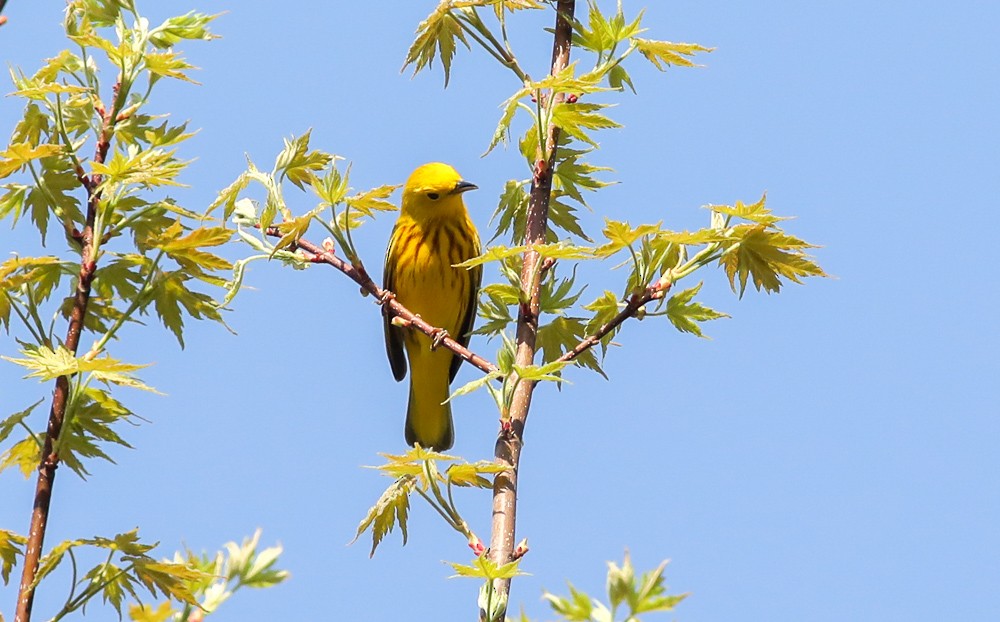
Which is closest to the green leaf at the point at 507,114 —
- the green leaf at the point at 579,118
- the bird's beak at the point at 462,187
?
the green leaf at the point at 579,118

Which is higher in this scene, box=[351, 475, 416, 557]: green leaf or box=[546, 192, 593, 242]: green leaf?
box=[546, 192, 593, 242]: green leaf

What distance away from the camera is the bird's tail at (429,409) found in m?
6.57

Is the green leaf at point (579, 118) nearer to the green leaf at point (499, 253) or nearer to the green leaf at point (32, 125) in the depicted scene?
the green leaf at point (499, 253)

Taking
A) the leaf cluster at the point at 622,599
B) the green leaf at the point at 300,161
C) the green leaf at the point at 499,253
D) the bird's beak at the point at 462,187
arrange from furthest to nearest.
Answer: the bird's beak at the point at 462,187
the green leaf at the point at 300,161
the green leaf at the point at 499,253
the leaf cluster at the point at 622,599

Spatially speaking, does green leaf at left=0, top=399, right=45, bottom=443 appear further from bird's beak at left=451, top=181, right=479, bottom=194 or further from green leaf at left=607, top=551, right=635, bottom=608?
bird's beak at left=451, top=181, right=479, bottom=194

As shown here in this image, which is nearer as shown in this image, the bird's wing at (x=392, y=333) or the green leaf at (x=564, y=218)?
the green leaf at (x=564, y=218)

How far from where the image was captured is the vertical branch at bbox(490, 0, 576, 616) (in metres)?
2.57

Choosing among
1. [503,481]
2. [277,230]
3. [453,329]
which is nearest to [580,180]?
[277,230]

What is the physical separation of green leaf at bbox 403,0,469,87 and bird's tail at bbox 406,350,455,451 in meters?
3.12

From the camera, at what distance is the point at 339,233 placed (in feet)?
10.2

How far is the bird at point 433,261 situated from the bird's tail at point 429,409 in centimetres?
7

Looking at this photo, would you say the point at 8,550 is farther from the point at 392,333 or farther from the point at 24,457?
the point at 392,333

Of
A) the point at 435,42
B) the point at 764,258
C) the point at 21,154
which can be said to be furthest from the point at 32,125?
the point at 764,258

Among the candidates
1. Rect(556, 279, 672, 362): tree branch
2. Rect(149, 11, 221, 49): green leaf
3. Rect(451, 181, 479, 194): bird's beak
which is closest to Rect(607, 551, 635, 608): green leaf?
Rect(556, 279, 672, 362): tree branch
